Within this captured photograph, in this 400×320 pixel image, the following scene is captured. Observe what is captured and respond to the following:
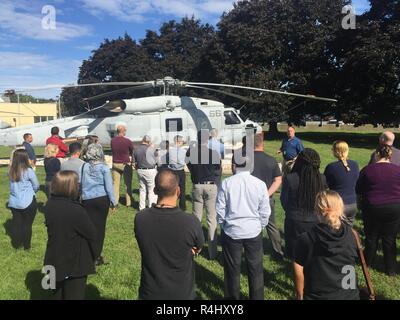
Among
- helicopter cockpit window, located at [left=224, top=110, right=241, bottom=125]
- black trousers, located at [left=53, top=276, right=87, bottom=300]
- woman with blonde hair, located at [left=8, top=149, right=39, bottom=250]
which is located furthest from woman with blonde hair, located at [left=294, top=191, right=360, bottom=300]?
helicopter cockpit window, located at [left=224, top=110, right=241, bottom=125]

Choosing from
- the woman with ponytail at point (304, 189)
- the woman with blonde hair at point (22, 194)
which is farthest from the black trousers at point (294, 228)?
the woman with blonde hair at point (22, 194)

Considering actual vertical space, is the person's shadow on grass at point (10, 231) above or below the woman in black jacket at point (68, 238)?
below

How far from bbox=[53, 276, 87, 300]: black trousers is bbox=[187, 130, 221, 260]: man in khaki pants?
9.20 ft

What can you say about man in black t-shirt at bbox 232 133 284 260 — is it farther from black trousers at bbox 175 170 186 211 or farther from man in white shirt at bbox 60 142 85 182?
black trousers at bbox 175 170 186 211

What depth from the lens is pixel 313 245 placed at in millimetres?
3404

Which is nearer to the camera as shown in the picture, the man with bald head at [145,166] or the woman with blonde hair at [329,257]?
the woman with blonde hair at [329,257]

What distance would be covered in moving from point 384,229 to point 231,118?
12.7m

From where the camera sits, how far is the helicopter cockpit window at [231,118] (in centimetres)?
1777

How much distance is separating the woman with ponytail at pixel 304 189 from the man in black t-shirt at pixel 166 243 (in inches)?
70.5

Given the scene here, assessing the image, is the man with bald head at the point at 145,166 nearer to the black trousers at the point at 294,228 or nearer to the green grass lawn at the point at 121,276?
the green grass lawn at the point at 121,276

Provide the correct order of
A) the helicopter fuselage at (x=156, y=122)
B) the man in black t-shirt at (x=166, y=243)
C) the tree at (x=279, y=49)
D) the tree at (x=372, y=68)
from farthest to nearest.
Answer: the tree at (x=279, y=49) < the tree at (x=372, y=68) < the helicopter fuselage at (x=156, y=122) < the man in black t-shirt at (x=166, y=243)

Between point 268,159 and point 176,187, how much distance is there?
257cm

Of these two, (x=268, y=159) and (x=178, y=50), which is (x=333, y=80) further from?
(x=268, y=159)

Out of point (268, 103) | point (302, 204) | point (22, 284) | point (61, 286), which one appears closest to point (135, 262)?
point (22, 284)
